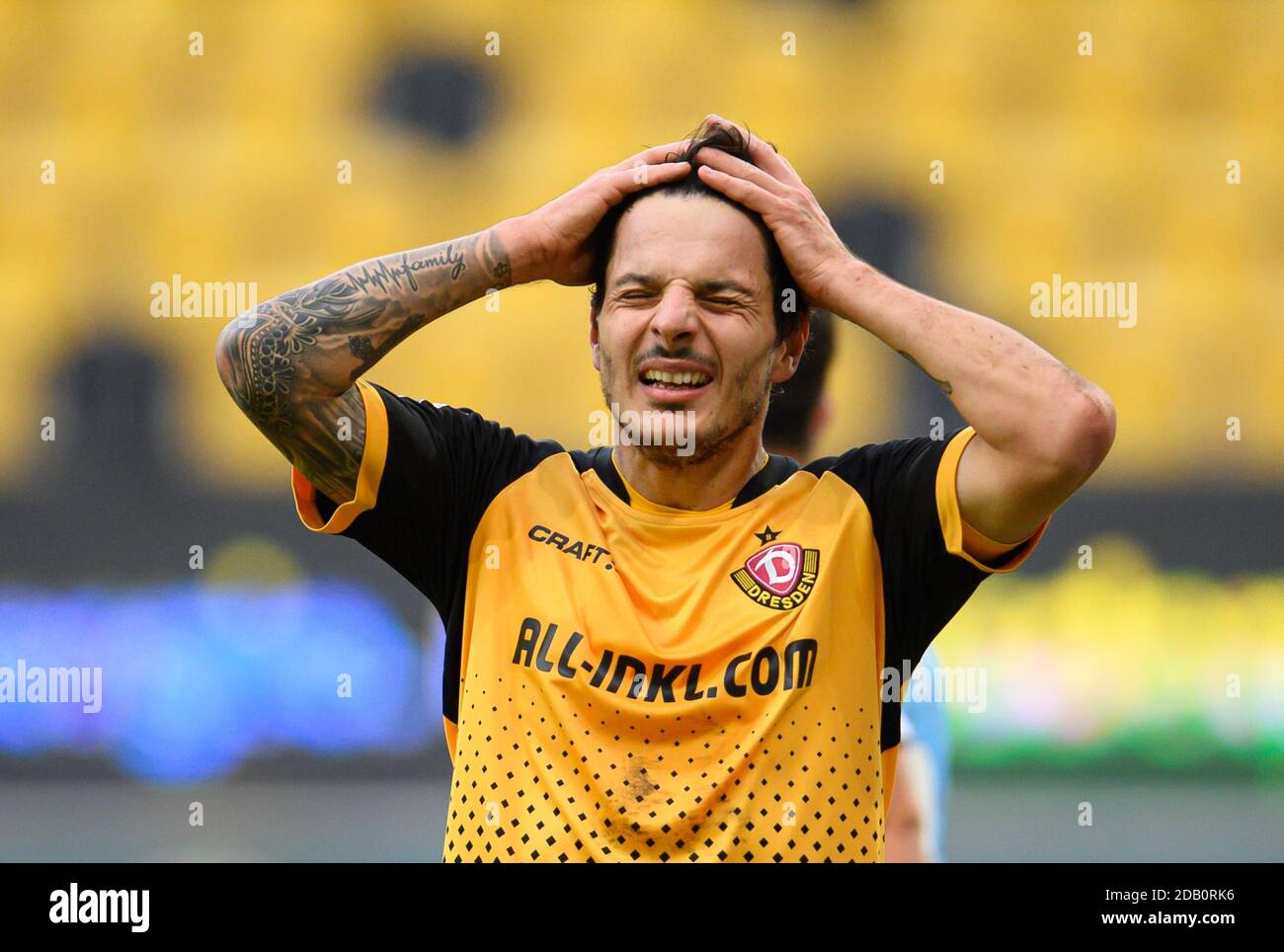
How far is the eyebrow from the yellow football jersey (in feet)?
1.02

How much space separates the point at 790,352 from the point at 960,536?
1.59ft

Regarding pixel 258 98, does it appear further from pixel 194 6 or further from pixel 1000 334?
pixel 1000 334

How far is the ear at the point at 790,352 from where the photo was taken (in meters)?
2.49

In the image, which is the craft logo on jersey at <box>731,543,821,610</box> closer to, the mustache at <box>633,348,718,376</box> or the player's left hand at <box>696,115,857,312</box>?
the mustache at <box>633,348,718,376</box>

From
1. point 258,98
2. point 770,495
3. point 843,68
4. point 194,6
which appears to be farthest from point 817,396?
point 194,6

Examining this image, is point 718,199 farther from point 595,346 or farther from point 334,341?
point 334,341

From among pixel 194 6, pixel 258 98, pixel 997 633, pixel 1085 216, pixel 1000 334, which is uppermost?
pixel 194 6

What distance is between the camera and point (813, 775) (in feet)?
6.95

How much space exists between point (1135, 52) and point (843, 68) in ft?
5.23

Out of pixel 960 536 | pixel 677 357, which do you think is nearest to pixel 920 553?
pixel 960 536

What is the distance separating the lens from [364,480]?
229 cm

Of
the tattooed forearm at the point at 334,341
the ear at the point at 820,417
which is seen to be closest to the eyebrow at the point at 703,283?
the tattooed forearm at the point at 334,341

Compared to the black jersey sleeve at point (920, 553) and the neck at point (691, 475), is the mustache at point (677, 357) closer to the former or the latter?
the neck at point (691, 475)

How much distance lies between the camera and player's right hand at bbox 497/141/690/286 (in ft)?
7.86
